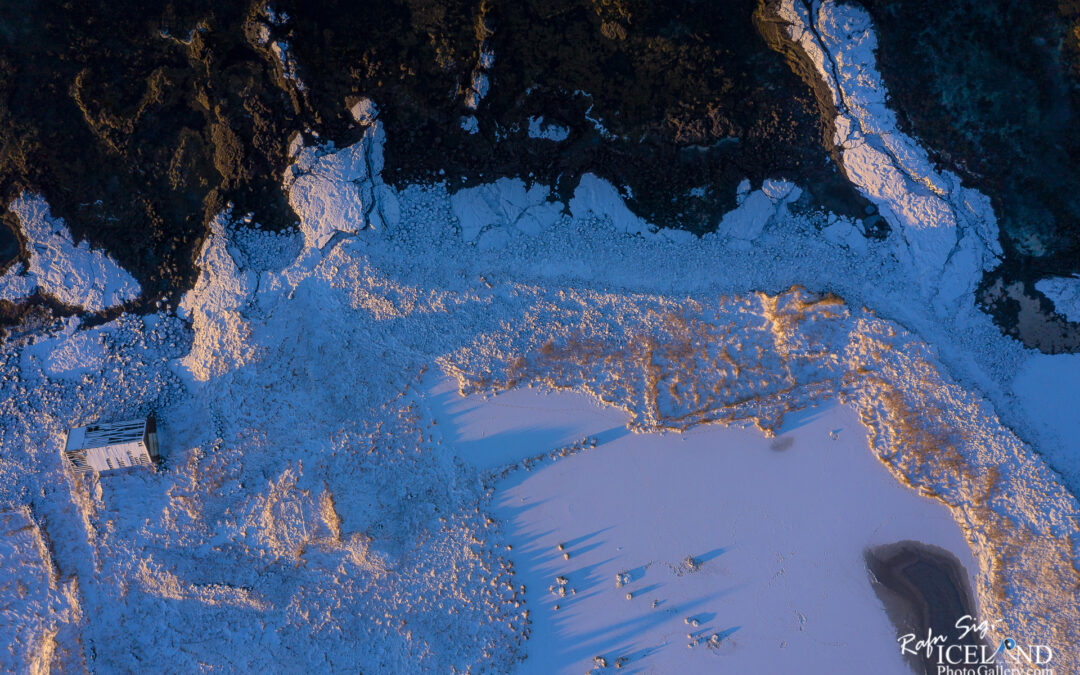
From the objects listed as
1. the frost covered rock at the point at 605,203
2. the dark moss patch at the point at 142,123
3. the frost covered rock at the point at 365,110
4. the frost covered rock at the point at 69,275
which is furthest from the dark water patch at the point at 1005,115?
the frost covered rock at the point at 69,275

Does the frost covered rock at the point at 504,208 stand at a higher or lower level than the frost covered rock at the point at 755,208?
higher

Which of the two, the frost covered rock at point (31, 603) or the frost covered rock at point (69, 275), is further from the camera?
the frost covered rock at point (69, 275)

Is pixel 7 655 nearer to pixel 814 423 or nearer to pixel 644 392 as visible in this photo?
pixel 644 392

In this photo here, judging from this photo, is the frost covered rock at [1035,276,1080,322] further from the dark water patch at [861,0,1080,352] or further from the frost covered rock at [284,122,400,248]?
the frost covered rock at [284,122,400,248]

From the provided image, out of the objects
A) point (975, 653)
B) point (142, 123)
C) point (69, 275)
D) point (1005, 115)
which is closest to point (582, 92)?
point (1005, 115)

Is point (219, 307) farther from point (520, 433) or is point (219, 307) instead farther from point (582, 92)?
point (582, 92)

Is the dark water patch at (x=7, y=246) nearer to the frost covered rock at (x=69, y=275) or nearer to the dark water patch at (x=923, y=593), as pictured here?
the frost covered rock at (x=69, y=275)
